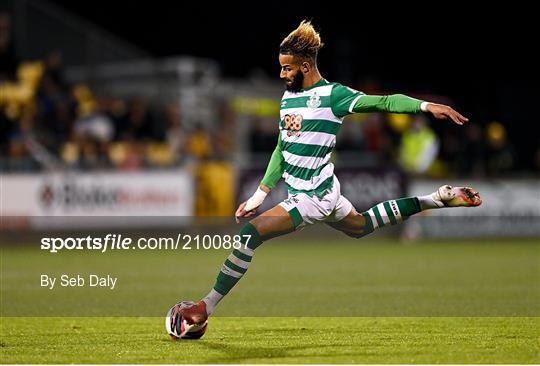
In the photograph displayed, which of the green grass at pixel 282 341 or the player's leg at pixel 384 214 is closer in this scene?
the green grass at pixel 282 341

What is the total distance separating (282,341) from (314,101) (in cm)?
183

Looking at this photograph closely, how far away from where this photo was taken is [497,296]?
1170 cm

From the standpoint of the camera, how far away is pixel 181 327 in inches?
336

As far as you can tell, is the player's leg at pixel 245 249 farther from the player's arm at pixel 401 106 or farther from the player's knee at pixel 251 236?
the player's arm at pixel 401 106

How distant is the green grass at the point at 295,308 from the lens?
7.93 m

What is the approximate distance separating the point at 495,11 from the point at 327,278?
1743cm

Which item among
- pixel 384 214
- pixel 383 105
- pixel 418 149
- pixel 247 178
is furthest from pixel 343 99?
pixel 418 149

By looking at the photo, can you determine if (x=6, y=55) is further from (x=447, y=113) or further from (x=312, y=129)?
(x=447, y=113)

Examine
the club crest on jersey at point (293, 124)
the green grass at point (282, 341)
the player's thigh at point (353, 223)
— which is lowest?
the green grass at point (282, 341)

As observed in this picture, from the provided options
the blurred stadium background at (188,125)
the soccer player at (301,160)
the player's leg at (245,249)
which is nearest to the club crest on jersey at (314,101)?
the soccer player at (301,160)

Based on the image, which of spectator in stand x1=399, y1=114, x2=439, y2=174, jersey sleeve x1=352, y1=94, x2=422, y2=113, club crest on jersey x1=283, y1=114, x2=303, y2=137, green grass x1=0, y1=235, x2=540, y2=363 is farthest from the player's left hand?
spectator in stand x1=399, y1=114, x2=439, y2=174

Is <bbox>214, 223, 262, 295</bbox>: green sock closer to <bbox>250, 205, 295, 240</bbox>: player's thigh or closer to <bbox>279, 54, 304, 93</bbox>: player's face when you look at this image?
<bbox>250, 205, 295, 240</bbox>: player's thigh

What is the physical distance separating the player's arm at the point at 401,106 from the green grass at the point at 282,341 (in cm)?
164

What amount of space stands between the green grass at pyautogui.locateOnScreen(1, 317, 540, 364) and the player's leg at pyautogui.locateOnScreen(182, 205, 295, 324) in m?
0.24
